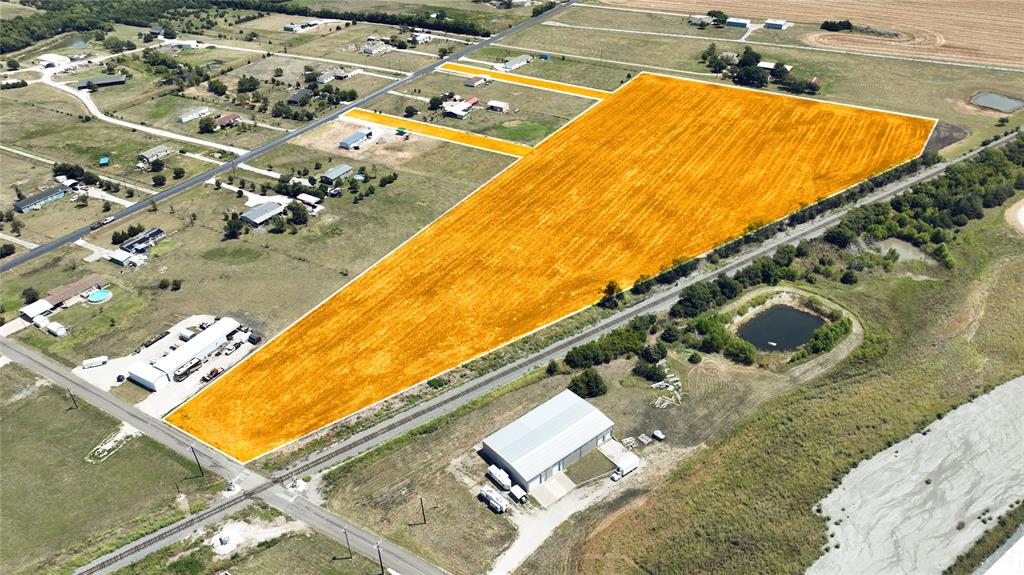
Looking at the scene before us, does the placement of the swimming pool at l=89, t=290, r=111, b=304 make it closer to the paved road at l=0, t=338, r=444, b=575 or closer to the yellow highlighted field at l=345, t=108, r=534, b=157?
the paved road at l=0, t=338, r=444, b=575

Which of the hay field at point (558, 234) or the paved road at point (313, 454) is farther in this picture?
the hay field at point (558, 234)

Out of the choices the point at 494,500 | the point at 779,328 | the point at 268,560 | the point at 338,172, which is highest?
the point at 338,172

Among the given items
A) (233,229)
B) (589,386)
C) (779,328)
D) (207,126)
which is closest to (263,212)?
(233,229)

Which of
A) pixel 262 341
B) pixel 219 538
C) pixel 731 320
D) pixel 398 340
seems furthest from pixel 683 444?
pixel 262 341

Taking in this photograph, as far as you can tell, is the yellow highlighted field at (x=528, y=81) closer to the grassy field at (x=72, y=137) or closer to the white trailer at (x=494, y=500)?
the grassy field at (x=72, y=137)

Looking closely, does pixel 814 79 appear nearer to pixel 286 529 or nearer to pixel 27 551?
pixel 286 529

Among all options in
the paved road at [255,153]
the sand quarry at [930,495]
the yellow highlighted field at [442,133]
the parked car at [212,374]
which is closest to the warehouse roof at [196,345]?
the parked car at [212,374]

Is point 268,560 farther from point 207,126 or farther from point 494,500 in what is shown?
point 207,126
